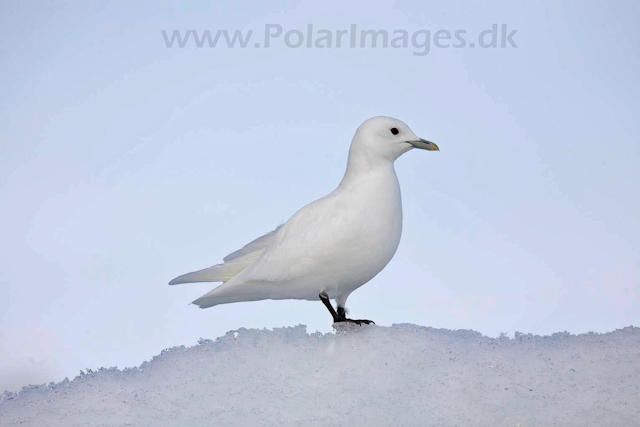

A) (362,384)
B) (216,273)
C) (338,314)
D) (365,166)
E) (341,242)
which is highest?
(365,166)

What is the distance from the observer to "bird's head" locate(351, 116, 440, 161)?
5793mm

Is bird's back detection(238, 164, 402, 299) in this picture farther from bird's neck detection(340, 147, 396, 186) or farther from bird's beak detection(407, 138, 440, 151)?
bird's beak detection(407, 138, 440, 151)

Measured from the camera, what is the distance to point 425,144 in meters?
5.78

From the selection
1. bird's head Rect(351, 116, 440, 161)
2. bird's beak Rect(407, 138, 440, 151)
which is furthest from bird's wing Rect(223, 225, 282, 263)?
bird's beak Rect(407, 138, 440, 151)

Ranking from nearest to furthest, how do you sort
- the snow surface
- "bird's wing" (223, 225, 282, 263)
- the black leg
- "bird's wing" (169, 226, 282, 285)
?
the snow surface → the black leg → "bird's wing" (169, 226, 282, 285) → "bird's wing" (223, 225, 282, 263)

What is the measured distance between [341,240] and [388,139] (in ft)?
2.70

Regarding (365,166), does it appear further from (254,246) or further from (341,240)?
(254,246)

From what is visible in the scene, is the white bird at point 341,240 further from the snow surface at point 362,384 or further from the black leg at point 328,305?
the snow surface at point 362,384

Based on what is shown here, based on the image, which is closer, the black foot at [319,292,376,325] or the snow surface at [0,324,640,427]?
the snow surface at [0,324,640,427]

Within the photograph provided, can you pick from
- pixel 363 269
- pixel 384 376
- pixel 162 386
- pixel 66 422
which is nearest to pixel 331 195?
pixel 363 269

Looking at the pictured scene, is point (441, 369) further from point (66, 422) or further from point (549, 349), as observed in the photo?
point (66, 422)

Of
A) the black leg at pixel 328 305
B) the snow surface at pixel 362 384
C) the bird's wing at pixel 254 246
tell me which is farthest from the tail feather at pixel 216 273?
the black leg at pixel 328 305

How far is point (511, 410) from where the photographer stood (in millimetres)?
5016

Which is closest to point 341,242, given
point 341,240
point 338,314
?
point 341,240
